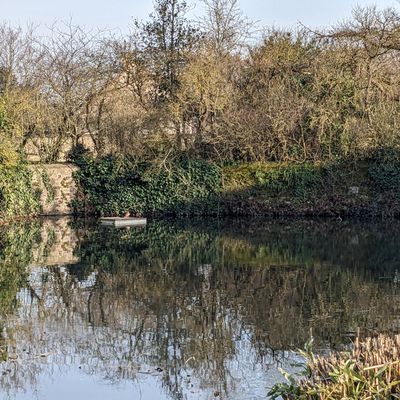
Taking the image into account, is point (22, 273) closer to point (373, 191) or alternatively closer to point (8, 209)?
point (8, 209)

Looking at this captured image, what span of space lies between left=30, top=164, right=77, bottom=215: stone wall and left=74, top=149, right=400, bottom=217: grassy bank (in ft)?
3.55

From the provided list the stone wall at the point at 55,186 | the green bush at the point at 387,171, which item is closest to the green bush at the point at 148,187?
the stone wall at the point at 55,186

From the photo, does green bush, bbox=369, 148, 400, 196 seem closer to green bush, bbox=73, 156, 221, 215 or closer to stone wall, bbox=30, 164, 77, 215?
green bush, bbox=73, 156, 221, 215

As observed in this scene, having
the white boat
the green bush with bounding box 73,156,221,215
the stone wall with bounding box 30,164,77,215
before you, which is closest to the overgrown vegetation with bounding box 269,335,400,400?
the white boat

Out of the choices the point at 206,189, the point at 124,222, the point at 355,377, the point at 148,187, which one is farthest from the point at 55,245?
the point at 355,377

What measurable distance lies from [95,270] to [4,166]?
448 inches

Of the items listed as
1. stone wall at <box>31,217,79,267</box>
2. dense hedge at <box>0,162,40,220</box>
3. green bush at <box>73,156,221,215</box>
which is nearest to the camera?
stone wall at <box>31,217,79,267</box>

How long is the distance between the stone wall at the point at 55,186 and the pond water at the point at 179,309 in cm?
748

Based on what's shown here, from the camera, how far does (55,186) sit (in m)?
27.8

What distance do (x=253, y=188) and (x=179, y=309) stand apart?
15.9 meters

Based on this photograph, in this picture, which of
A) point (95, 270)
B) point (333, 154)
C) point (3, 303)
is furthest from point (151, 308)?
point (333, 154)

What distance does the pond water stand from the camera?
7.97 metres

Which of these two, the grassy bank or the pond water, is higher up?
the grassy bank

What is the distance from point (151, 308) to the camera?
11.1 m
